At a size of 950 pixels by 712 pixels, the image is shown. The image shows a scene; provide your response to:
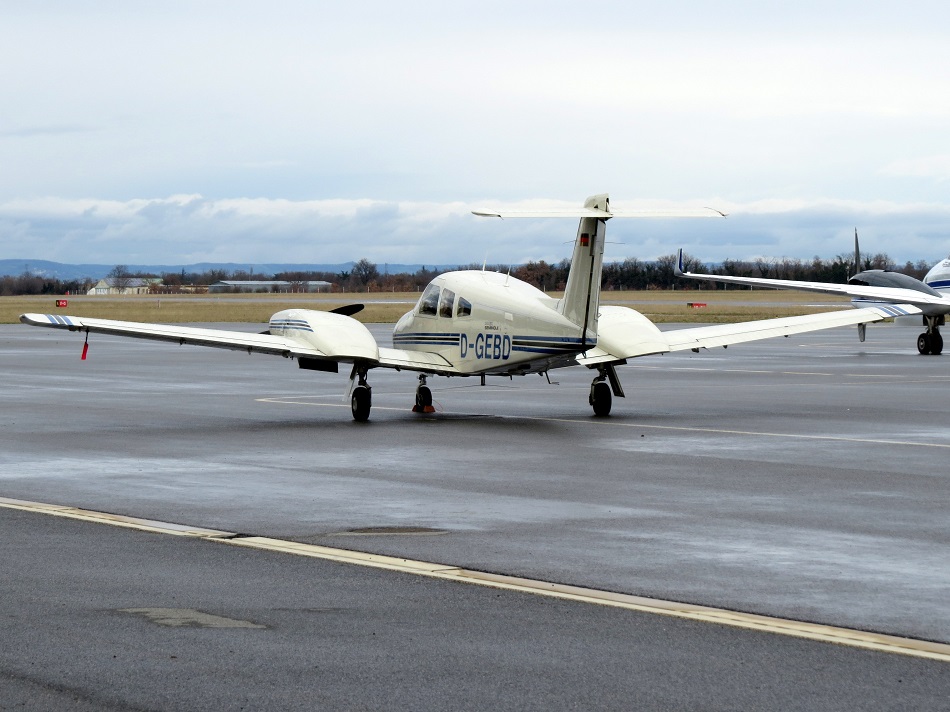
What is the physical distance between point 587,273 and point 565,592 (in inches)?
482

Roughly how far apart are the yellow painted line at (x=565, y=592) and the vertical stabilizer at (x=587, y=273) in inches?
391

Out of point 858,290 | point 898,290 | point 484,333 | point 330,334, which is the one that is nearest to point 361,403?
point 330,334

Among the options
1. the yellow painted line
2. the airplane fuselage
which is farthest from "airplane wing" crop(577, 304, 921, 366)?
the yellow painted line

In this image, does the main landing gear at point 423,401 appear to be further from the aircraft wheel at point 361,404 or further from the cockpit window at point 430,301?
the aircraft wheel at point 361,404

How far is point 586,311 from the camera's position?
2109 centimetres

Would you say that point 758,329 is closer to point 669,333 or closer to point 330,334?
point 669,333

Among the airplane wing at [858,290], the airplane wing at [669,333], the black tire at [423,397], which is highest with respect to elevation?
the airplane wing at [858,290]

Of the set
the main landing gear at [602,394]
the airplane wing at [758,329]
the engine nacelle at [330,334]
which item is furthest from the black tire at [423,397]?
the airplane wing at [758,329]

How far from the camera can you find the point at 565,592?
935 cm

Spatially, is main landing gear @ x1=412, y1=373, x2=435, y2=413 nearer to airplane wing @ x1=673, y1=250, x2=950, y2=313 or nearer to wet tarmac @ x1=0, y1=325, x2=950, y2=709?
wet tarmac @ x1=0, y1=325, x2=950, y2=709

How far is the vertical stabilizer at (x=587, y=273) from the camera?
21.1m

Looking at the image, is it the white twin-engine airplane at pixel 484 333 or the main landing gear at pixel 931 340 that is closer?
the white twin-engine airplane at pixel 484 333

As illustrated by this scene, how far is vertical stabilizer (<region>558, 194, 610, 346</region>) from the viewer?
2111cm

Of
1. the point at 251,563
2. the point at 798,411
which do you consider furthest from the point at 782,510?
the point at 798,411
